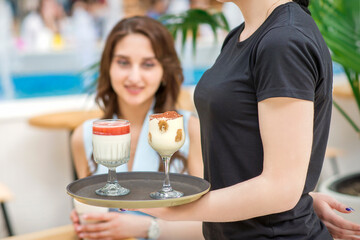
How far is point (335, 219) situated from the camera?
1166mm

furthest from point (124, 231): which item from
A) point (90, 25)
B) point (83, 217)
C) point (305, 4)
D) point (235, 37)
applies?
point (90, 25)

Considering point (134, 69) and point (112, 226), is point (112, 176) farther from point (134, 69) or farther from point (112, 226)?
point (134, 69)

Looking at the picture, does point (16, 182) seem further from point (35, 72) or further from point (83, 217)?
point (35, 72)

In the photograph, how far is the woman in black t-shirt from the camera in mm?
839

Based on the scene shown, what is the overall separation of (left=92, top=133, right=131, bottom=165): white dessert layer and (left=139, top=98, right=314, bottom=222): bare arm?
18 centimetres

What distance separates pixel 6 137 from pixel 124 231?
210cm

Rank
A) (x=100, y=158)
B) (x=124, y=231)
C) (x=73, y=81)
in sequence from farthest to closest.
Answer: (x=73, y=81)
(x=124, y=231)
(x=100, y=158)

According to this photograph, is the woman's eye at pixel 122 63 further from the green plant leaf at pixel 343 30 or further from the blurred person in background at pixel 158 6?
the blurred person in background at pixel 158 6

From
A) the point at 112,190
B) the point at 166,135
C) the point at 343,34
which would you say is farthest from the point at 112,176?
the point at 343,34

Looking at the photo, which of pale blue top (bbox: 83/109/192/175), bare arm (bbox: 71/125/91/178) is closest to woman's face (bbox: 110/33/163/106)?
pale blue top (bbox: 83/109/192/175)

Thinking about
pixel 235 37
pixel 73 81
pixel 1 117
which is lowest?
pixel 73 81

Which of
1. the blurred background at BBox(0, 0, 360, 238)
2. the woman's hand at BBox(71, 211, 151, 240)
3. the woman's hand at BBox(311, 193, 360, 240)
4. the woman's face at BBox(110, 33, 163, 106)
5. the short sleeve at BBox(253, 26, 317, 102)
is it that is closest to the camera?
the short sleeve at BBox(253, 26, 317, 102)

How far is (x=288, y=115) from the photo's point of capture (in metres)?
0.84

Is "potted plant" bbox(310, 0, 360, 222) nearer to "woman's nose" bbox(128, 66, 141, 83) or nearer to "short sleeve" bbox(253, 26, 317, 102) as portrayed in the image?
"woman's nose" bbox(128, 66, 141, 83)
